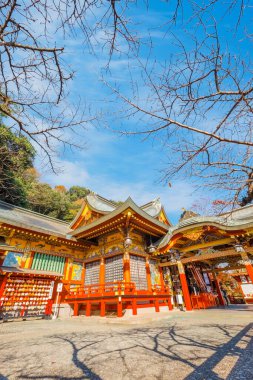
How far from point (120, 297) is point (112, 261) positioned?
2.91 meters

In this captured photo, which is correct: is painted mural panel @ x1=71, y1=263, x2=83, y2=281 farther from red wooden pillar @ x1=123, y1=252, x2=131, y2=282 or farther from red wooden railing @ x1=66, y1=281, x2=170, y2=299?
red wooden pillar @ x1=123, y1=252, x2=131, y2=282

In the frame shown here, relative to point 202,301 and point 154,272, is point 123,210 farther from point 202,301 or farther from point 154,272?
point 202,301

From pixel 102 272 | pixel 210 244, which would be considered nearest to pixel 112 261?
pixel 102 272

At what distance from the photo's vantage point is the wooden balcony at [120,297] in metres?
8.01

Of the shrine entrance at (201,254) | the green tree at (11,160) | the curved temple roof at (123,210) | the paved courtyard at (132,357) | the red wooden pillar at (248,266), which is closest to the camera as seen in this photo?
the paved courtyard at (132,357)

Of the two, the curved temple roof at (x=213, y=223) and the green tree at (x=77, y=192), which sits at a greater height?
the green tree at (x=77, y=192)

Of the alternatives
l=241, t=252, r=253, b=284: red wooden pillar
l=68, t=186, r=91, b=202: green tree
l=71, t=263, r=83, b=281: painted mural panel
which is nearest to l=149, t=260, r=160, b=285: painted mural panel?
l=71, t=263, r=83, b=281: painted mural panel

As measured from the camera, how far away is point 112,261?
419 inches

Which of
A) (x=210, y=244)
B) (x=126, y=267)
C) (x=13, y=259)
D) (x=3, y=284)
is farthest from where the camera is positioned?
(x=210, y=244)

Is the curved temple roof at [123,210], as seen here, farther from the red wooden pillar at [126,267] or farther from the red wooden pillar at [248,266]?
the red wooden pillar at [248,266]

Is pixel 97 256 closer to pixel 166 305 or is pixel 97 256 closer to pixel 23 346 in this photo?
pixel 166 305

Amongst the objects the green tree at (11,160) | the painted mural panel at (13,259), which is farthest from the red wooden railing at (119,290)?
the green tree at (11,160)

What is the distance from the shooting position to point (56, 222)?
16.0 m

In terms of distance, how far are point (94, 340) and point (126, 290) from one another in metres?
4.35
